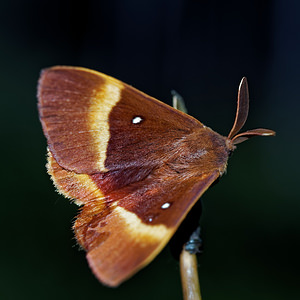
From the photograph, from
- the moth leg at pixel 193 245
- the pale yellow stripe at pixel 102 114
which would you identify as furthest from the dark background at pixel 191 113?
the pale yellow stripe at pixel 102 114

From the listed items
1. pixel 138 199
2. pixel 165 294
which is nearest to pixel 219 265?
pixel 165 294

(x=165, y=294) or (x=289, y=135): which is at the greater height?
(x=289, y=135)

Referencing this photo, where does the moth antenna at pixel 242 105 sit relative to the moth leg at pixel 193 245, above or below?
above

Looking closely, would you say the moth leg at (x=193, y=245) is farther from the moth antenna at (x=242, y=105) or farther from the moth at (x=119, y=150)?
the moth antenna at (x=242, y=105)

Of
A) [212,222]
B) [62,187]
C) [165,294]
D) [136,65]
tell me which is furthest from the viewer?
[136,65]

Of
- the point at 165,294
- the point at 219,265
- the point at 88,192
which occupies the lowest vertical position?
the point at 165,294

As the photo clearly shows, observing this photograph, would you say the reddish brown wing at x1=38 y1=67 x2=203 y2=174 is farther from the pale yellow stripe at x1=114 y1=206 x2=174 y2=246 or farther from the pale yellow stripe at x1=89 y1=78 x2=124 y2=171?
the pale yellow stripe at x1=114 y1=206 x2=174 y2=246

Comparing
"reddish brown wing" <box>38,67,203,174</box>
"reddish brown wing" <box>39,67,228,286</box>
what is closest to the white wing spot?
"reddish brown wing" <box>39,67,228,286</box>

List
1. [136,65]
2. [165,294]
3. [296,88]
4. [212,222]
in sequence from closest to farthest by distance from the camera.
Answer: [165,294] < [212,222] < [296,88] < [136,65]

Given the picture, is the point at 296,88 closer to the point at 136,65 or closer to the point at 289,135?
the point at 289,135
